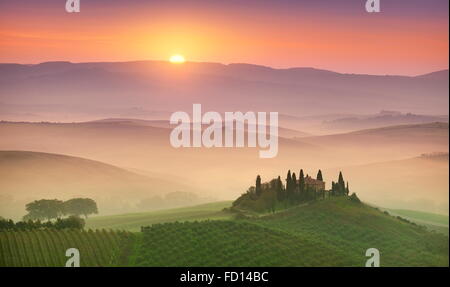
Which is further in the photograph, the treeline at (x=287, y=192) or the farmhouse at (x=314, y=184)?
the farmhouse at (x=314, y=184)

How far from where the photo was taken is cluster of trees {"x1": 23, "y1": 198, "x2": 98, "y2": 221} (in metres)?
34.3

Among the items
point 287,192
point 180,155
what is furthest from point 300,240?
point 180,155

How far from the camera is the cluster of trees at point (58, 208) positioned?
112 ft

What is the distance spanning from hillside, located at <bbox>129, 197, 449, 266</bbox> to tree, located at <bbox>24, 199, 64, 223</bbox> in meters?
4.40

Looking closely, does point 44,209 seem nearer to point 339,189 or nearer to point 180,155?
point 180,155

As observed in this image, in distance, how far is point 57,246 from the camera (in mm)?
32750

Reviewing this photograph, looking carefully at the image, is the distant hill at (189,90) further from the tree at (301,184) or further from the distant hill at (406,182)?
the tree at (301,184)

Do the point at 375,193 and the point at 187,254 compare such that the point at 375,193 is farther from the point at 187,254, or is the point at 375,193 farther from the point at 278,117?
the point at 187,254

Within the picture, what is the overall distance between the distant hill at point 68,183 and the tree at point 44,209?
9.7 inches

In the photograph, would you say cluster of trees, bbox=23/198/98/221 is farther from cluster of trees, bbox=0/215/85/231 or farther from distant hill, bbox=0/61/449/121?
distant hill, bbox=0/61/449/121

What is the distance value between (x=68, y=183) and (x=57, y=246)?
371cm

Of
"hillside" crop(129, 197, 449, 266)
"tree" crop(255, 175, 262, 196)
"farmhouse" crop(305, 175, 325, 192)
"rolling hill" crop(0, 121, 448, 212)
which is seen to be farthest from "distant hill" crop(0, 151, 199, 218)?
"farmhouse" crop(305, 175, 325, 192)

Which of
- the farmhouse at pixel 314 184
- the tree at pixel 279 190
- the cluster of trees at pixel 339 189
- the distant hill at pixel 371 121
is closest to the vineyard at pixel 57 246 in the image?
the tree at pixel 279 190
